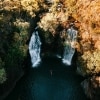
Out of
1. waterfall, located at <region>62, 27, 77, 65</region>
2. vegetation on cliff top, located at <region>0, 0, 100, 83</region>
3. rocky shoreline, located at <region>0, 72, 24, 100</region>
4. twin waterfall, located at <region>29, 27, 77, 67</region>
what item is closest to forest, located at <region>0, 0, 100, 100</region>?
vegetation on cliff top, located at <region>0, 0, 100, 83</region>

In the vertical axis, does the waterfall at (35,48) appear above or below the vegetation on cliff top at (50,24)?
below

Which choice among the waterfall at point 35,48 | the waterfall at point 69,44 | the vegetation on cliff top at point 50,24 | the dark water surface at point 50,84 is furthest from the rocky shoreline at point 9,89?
the waterfall at point 69,44

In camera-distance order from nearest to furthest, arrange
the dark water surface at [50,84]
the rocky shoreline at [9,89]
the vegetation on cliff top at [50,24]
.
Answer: the rocky shoreline at [9,89] → the dark water surface at [50,84] → the vegetation on cliff top at [50,24]

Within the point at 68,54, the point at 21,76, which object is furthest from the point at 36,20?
the point at 21,76

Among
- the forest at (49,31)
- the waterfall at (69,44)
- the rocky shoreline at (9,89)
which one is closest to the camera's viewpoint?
the rocky shoreline at (9,89)

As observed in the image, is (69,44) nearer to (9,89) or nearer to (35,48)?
(35,48)

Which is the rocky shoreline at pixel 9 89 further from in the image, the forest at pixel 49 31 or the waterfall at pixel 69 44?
the waterfall at pixel 69 44

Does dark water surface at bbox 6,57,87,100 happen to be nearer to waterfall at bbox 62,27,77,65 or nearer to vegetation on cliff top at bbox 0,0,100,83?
waterfall at bbox 62,27,77,65

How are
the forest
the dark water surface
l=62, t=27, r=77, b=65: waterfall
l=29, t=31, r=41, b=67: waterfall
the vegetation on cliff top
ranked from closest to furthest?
the forest, the dark water surface, the vegetation on cliff top, l=62, t=27, r=77, b=65: waterfall, l=29, t=31, r=41, b=67: waterfall
